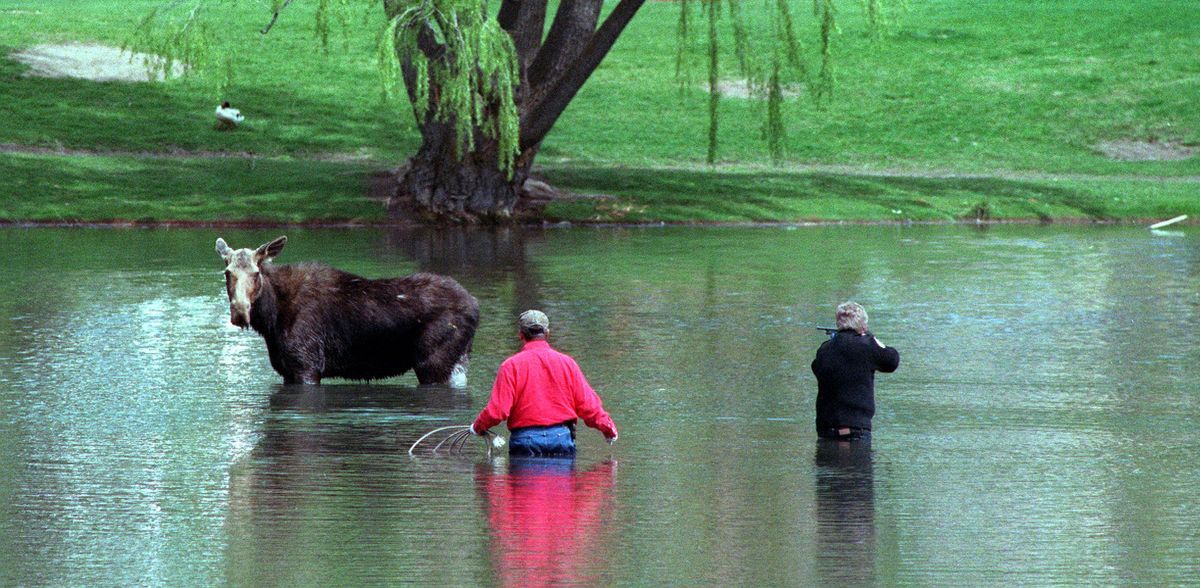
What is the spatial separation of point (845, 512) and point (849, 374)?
2365mm

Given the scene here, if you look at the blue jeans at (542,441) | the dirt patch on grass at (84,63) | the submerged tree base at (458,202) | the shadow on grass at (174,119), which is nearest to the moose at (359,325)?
the blue jeans at (542,441)

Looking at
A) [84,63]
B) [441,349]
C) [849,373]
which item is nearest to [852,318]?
[849,373]

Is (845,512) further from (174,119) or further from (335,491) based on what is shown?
(174,119)

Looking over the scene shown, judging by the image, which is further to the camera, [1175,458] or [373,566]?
[1175,458]

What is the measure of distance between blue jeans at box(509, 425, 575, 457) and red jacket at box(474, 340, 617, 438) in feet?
0.40

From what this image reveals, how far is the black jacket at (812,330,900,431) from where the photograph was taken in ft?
44.4

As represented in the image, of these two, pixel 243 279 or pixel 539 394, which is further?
pixel 243 279

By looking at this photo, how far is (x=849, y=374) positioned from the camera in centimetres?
1362

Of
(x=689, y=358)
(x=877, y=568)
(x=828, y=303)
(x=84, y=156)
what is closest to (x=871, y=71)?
(x=84, y=156)

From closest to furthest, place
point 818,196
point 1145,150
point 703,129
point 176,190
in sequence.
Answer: point 176,190 → point 818,196 → point 1145,150 → point 703,129

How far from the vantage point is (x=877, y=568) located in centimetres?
991

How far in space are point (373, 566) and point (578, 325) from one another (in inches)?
453

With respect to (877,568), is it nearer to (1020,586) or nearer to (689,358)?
(1020,586)

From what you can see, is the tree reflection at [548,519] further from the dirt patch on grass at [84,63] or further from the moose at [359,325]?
the dirt patch on grass at [84,63]
